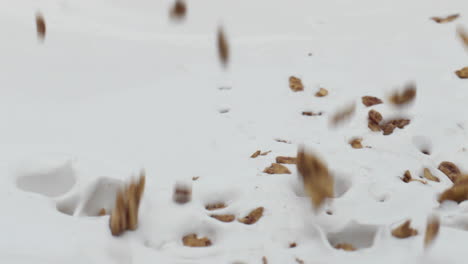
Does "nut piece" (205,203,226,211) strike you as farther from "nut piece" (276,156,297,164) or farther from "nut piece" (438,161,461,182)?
"nut piece" (438,161,461,182)

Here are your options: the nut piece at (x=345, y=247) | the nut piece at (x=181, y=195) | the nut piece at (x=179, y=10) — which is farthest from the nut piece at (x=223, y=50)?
the nut piece at (x=345, y=247)

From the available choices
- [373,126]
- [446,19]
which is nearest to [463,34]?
[446,19]

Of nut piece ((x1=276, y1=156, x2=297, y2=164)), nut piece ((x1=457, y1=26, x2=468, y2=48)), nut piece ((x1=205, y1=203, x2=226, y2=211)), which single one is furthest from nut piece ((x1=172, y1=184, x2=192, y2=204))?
nut piece ((x1=457, y1=26, x2=468, y2=48))

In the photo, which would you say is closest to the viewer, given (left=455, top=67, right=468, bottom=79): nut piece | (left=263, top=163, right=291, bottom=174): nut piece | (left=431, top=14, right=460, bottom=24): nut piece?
(left=263, top=163, right=291, bottom=174): nut piece

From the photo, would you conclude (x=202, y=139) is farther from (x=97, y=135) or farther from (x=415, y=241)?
(x=415, y=241)

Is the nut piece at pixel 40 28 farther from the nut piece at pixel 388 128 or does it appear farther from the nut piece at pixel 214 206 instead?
the nut piece at pixel 388 128

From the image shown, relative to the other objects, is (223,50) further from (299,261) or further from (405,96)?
(299,261)
